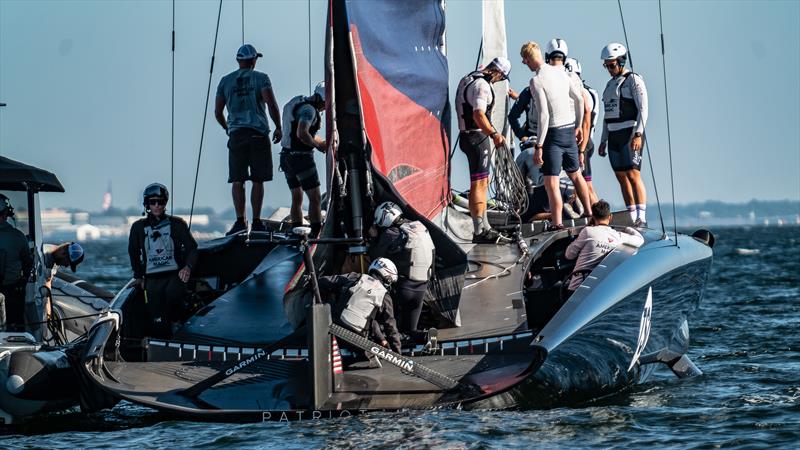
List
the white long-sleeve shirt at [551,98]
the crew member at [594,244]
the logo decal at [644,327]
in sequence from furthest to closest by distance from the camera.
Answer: the white long-sleeve shirt at [551,98] → the crew member at [594,244] → the logo decal at [644,327]

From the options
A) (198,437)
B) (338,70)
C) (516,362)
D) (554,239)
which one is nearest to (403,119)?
(338,70)

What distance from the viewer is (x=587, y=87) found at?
1352 centimetres

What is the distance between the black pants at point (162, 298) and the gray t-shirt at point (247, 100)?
6.77 ft

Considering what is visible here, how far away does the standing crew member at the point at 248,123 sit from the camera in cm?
1280

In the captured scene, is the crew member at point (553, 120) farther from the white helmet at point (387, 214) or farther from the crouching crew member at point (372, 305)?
the crouching crew member at point (372, 305)

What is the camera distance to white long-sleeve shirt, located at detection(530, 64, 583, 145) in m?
11.7

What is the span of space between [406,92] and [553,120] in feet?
4.75

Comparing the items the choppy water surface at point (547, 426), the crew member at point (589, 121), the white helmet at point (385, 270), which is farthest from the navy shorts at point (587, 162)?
the white helmet at point (385, 270)

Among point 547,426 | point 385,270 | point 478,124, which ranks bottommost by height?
point 547,426

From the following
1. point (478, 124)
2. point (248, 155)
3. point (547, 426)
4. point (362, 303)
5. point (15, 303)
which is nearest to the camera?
point (547, 426)

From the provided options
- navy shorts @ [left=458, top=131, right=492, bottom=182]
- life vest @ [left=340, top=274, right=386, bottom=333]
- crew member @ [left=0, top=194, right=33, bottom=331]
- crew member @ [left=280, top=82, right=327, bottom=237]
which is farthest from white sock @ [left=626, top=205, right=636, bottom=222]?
crew member @ [left=0, top=194, right=33, bottom=331]

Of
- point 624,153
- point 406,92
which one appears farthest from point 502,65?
point 624,153

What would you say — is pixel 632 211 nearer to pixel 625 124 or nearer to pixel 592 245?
pixel 625 124

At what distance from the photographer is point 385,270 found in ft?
32.2
